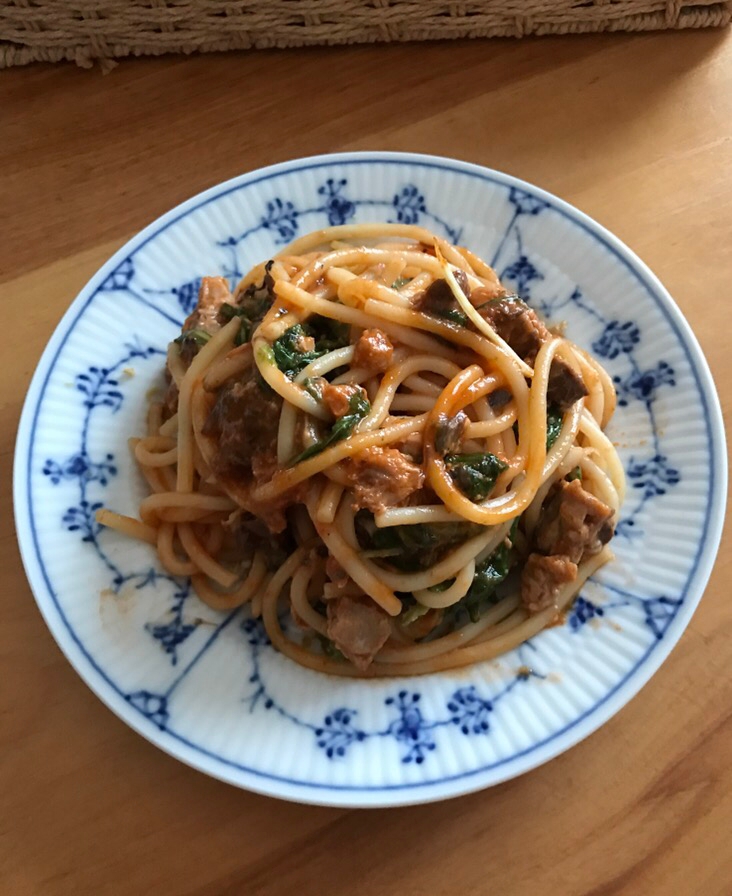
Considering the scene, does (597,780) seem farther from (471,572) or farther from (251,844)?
(251,844)

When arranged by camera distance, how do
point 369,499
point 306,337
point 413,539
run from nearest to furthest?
point 369,499, point 413,539, point 306,337

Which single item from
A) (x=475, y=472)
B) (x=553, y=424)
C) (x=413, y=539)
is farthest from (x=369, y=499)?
(x=553, y=424)

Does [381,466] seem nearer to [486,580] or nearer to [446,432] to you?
[446,432]

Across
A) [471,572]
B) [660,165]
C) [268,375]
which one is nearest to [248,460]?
[268,375]

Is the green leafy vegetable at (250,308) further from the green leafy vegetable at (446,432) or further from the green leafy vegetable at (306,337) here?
the green leafy vegetable at (446,432)

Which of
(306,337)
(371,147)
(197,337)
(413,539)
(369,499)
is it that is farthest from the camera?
(371,147)

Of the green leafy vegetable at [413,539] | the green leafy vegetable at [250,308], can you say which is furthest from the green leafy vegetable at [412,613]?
the green leafy vegetable at [250,308]
